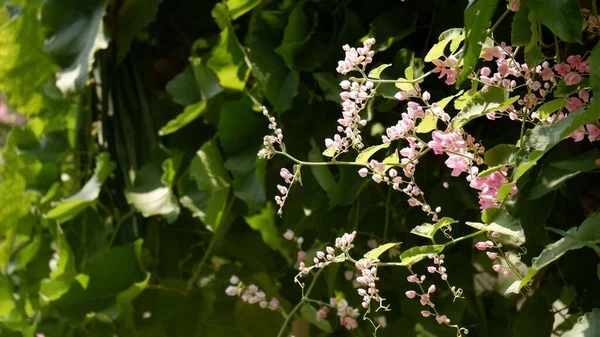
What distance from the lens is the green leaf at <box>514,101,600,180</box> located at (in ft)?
1.61

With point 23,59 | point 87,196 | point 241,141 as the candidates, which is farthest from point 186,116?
point 23,59

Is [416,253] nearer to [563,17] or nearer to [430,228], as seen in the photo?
[430,228]

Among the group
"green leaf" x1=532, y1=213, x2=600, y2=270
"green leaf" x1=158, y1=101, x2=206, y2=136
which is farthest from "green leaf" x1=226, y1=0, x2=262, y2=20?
"green leaf" x1=532, y1=213, x2=600, y2=270

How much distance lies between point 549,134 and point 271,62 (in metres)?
0.38

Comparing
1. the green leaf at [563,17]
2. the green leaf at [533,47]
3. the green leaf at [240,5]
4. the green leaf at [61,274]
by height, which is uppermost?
the green leaf at [563,17]

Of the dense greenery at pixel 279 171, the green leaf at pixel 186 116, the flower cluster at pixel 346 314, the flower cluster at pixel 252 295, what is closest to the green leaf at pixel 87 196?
the dense greenery at pixel 279 171

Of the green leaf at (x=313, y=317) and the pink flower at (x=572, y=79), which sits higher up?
the pink flower at (x=572, y=79)

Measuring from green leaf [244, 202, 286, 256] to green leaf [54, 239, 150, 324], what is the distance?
149 millimetres

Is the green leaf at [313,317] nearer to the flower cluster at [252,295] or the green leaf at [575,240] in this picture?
the flower cluster at [252,295]

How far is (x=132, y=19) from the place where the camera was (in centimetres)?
101

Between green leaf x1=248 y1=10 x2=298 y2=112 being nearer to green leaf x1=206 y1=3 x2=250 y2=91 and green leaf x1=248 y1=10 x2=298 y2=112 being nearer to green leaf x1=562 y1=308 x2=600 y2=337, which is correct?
green leaf x1=206 y1=3 x2=250 y2=91

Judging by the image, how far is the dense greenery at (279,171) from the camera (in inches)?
22.4

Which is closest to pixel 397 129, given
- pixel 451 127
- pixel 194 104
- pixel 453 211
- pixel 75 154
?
pixel 451 127

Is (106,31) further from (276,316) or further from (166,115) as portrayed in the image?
(276,316)
